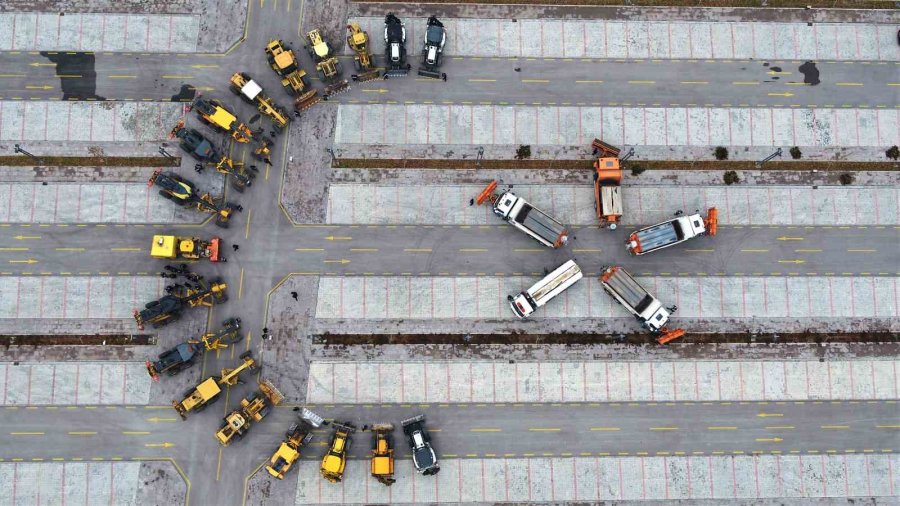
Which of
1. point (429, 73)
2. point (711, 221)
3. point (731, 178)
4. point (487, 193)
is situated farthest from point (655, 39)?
point (487, 193)

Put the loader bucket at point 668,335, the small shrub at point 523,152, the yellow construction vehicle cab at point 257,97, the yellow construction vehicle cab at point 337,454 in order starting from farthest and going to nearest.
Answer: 1. the small shrub at point 523,152
2. the yellow construction vehicle cab at point 257,97
3. the loader bucket at point 668,335
4. the yellow construction vehicle cab at point 337,454

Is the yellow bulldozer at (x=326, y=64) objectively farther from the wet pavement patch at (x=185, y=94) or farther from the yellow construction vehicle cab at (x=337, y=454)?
the yellow construction vehicle cab at (x=337, y=454)

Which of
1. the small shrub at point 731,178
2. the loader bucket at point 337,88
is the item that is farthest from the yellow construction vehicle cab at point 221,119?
the small shrub at point 731,178

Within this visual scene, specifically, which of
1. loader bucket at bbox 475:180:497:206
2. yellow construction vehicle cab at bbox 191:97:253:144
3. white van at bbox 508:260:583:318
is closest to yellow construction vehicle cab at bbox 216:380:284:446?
yellow construction vehicle cab at bbox 191:97:253:144

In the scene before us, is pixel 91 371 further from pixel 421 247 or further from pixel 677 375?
pixel 677 375

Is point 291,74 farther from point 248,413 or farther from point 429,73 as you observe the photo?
point 248,413

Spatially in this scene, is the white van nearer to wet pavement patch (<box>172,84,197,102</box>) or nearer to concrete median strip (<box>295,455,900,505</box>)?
concrete median strip (<box>295,455,900,505</box>)
